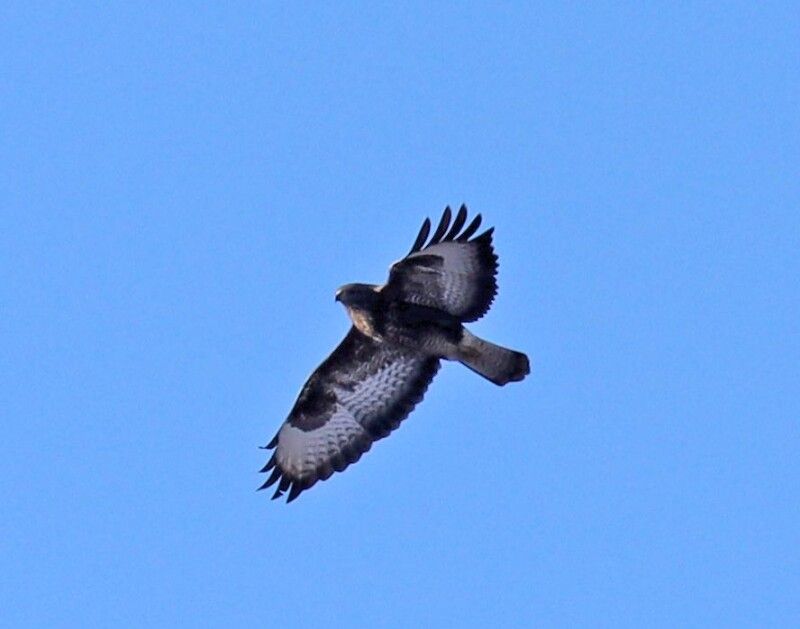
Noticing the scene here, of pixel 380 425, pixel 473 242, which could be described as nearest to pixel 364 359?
pixel 380 425

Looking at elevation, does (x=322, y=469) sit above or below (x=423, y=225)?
below

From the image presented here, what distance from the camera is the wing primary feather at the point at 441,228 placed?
1819 centimetres

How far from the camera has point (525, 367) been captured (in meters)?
18.4

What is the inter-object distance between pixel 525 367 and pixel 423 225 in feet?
5.26

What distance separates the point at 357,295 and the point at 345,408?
1675 millimetres

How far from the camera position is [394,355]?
19219 millimetres

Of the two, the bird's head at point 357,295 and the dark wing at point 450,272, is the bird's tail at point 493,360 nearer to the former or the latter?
the dark wing at point 450,272

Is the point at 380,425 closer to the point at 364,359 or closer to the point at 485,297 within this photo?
the point at 364,359

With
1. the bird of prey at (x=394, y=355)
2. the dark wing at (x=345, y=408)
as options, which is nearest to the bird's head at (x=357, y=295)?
the bird of prey at (x=394, y=355)

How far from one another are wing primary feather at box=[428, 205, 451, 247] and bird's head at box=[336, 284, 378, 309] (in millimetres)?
690

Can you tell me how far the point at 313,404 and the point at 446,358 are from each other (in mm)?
1587

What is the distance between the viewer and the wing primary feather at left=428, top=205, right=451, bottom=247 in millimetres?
18188

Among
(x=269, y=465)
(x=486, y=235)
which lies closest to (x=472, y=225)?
(x=486, y=235)

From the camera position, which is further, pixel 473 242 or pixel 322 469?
pixel 322 469
